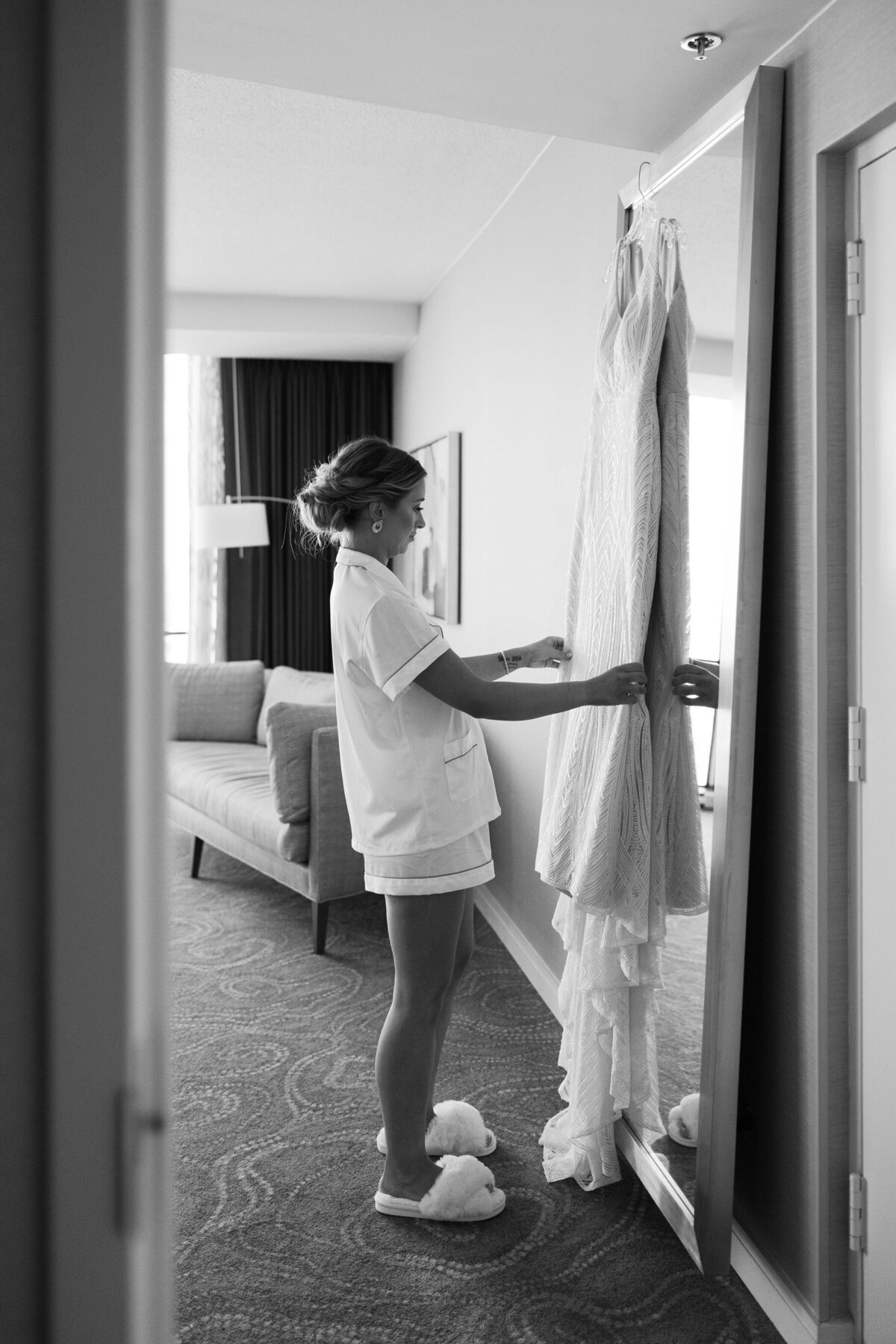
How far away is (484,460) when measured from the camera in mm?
3883

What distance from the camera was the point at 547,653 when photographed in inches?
89.3

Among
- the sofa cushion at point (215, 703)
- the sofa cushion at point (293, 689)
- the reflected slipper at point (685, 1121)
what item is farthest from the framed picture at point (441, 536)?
the reflected slipper at point (685, 1121)

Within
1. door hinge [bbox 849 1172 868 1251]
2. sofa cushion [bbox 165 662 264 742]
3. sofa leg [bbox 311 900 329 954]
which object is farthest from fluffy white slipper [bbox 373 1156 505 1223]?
sofa cushion [bbox 165 662 264 742]

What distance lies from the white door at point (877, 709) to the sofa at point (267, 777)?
1847 millimetres

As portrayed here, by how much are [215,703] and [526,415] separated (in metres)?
2.58

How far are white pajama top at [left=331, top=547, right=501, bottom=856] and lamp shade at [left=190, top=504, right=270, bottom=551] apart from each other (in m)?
3.79

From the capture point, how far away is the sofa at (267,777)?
11.5 ft

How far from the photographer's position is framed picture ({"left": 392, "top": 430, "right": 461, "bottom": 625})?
4309 millimetres

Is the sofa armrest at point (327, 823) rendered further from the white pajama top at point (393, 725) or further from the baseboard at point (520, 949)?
the white pajama top at point (393, 725)

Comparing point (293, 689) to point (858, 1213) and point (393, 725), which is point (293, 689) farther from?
point (858, 1213)

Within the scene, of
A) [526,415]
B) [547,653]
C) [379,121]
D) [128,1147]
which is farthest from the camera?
[526,415]

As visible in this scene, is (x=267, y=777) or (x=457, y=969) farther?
(x=267, y=777)

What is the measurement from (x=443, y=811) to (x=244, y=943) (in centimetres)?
203

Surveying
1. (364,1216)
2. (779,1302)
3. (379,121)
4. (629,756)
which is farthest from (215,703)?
(779,1302)
